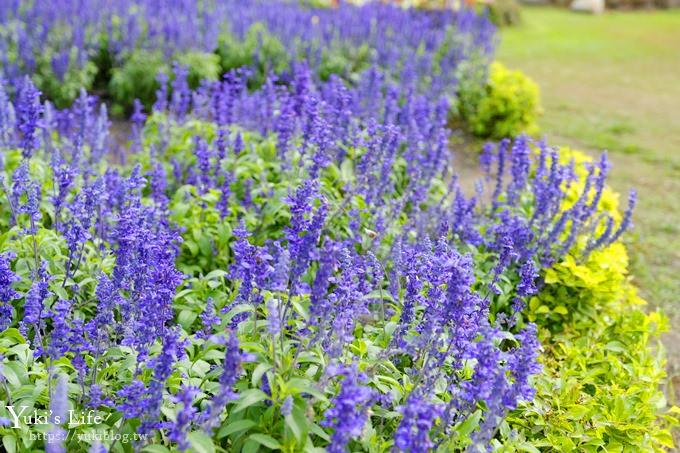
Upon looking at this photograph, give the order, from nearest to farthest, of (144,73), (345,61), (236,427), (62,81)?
1. (236,427)
2. (62,81)
3. (144,73)
4. (345,61)

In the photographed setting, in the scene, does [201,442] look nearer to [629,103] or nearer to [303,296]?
[303,296]

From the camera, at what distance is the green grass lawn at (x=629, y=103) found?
7.02 meters

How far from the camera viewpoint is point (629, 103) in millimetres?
12992

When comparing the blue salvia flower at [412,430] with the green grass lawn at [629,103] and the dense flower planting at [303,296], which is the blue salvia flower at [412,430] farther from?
the green grass lawn at [629,103]

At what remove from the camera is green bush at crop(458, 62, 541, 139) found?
973 cm

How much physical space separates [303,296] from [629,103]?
36.3 ft

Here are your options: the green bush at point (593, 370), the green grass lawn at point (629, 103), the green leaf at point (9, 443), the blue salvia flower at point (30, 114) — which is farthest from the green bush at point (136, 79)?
the green leaf at point (9, 443)

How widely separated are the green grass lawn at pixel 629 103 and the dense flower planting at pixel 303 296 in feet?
3.59

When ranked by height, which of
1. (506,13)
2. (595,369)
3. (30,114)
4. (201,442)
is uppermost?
(30,114)

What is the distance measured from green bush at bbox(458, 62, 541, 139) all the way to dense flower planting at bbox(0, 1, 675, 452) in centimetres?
288

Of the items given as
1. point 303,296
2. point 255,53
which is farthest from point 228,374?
point 255,53

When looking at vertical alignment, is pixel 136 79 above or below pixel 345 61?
below

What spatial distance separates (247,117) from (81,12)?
5607mm

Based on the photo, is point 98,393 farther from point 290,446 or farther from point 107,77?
point 107,77
